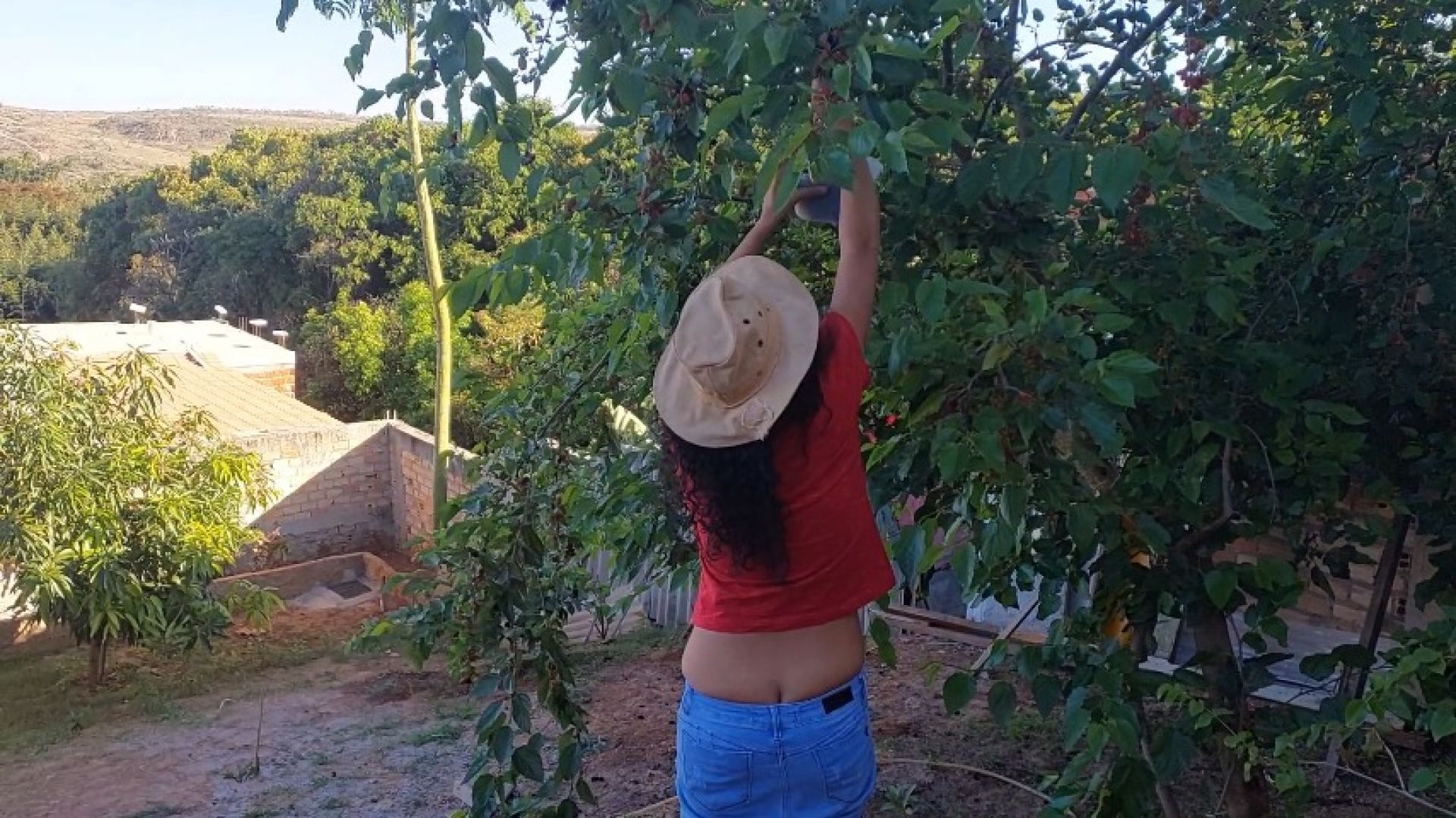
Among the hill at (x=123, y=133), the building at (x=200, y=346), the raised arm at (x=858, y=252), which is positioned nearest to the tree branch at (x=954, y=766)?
the raised arm at (x=858, y=252)

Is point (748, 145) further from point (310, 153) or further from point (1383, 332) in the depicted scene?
point (310, 153)

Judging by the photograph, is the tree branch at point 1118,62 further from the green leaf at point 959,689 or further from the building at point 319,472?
the building at point 319,472

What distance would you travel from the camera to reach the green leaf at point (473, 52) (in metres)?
1.65

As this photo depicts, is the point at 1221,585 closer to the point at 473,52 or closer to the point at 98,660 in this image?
the point at 473,52

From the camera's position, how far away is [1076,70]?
8.28 feet

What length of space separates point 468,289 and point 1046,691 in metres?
1.15

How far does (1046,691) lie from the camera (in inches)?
76.2

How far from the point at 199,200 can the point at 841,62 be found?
25.0m

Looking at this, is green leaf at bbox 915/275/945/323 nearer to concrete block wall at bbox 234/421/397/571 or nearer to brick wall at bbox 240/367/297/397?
concrete block wall at bbox 234/421/397/571

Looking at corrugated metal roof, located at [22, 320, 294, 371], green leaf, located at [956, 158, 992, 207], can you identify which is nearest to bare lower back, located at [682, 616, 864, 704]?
green leaf, located at [956, 158, 992, 207]

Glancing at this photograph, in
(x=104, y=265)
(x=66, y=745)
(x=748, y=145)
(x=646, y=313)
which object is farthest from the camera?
(x=104, y=265)

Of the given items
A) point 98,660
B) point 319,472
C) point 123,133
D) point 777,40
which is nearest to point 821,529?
point 777,40

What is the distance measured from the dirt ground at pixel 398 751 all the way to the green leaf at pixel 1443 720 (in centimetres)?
172

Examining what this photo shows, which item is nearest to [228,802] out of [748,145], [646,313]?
[646,313]
